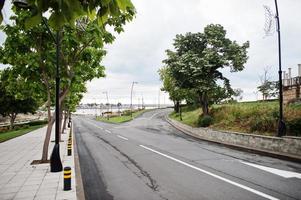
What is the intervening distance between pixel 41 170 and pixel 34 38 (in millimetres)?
5974

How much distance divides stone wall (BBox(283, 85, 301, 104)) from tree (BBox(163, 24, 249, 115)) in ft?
14.9

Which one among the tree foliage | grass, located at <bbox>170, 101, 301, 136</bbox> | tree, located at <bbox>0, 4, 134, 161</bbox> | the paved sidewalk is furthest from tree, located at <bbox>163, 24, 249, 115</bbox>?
the tree foliage

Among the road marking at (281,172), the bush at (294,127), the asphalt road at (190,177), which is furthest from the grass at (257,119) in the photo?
the road marking at (281,172)

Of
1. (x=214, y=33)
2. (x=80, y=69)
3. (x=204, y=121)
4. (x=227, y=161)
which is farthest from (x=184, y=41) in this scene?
(x=227, y=161)

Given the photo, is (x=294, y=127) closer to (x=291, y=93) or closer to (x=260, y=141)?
(x=260, y=141)

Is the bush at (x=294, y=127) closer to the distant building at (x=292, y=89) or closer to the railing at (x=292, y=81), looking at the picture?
the distant building at (x=292, y=89)

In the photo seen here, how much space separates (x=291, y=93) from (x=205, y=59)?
7.79 m

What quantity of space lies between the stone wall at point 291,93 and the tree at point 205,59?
14.9 ft

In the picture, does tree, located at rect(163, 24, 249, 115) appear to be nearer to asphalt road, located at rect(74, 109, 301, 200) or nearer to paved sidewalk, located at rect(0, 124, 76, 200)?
asphalt road, located at rect(74, 109, 301, 200)

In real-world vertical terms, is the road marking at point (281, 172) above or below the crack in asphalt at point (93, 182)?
above

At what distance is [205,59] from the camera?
25.0m

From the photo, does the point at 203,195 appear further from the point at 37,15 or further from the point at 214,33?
the point at 214,33

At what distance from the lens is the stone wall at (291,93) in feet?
72.6

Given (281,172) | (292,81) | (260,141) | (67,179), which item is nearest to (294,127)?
(260,141)
